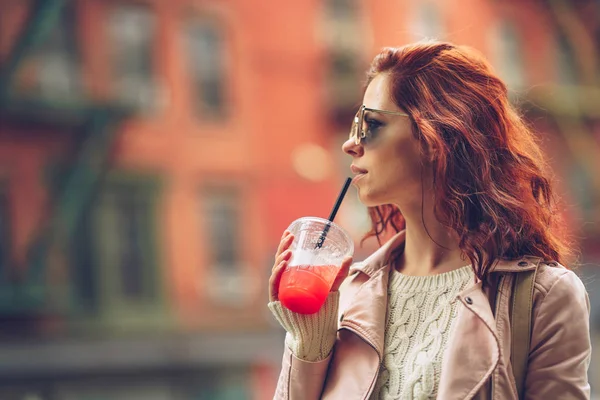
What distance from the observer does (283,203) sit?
1344cm

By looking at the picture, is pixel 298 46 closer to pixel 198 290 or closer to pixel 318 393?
pixel 198 290

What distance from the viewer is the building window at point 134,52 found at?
12.6 m

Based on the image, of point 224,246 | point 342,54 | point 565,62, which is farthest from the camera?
point 565,62

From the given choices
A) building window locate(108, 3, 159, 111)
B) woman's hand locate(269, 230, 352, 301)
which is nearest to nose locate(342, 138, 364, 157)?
woman's hand locate(269, 230, 352, 301)

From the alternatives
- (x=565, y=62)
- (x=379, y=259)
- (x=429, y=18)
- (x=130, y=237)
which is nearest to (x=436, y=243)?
(x=379, y=259)

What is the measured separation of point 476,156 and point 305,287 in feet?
1.50

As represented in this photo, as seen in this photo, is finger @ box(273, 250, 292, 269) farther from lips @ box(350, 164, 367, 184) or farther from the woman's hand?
lips @ box(350, 164, 367, 184)

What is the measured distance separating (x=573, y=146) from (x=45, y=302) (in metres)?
9.01

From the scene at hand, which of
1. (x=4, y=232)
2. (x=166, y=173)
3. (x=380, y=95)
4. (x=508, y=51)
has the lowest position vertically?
(x=4, y=232)

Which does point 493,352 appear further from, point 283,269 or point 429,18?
point 429,18

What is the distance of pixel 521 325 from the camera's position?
183 cm

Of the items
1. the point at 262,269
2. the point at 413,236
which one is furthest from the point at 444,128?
the point at 262,269

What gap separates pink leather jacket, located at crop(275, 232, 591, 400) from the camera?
178 cm

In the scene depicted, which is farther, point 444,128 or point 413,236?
point 413,236
